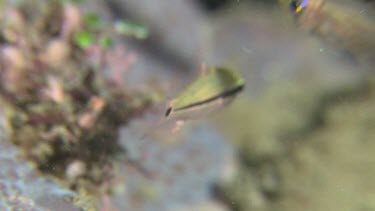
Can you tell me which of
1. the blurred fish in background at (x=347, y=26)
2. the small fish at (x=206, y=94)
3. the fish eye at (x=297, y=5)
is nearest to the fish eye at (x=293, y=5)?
the fish eye at (x=297, y=5)

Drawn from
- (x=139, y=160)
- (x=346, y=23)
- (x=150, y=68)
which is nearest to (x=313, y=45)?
(x=346, y=23)

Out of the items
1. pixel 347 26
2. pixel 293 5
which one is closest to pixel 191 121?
pixel 293 5

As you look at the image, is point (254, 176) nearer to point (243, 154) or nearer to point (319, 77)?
point (243, 154)

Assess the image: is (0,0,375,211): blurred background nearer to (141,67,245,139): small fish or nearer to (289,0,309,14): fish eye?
(289,0,309,14): fish eye

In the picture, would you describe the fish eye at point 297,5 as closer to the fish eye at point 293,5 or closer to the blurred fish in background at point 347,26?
the fish eye at point 293,5

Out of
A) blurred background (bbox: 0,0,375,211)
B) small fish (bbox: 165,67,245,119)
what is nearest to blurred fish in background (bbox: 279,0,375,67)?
blurred background (bbox: 0,0,375,211)
